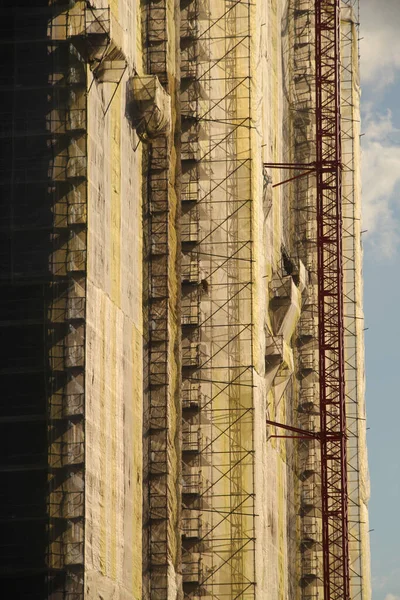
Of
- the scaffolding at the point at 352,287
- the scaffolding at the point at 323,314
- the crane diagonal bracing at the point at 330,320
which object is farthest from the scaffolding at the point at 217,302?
the scaffolding at the point at 352,287

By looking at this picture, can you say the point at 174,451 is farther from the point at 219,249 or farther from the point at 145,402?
the point at 219,249

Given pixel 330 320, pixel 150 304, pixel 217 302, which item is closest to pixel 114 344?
pixel 150 304

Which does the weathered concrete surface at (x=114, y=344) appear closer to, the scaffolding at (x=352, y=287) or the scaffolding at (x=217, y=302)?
the scaffolding at (x=217, y=302)

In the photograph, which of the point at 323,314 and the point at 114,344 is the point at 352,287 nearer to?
the point at 323,314

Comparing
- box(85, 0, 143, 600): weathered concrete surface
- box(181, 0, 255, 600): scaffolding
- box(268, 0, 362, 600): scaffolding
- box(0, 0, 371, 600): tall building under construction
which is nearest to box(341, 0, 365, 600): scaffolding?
box(268, 0, 362, 600): scaffolding

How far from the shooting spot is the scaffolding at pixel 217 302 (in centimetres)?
8100

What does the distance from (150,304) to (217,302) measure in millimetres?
10538

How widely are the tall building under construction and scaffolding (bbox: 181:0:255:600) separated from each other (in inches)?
3.2

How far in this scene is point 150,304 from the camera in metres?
72.8

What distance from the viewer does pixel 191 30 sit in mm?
84938

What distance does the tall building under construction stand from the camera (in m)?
61.9

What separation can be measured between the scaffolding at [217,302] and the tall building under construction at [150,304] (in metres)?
0.08

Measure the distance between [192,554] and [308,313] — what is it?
100ft

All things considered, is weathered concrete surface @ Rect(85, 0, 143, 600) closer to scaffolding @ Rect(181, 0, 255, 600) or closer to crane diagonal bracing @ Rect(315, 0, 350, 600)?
scaffolding @ Rect(181, 0, 255, 600)
